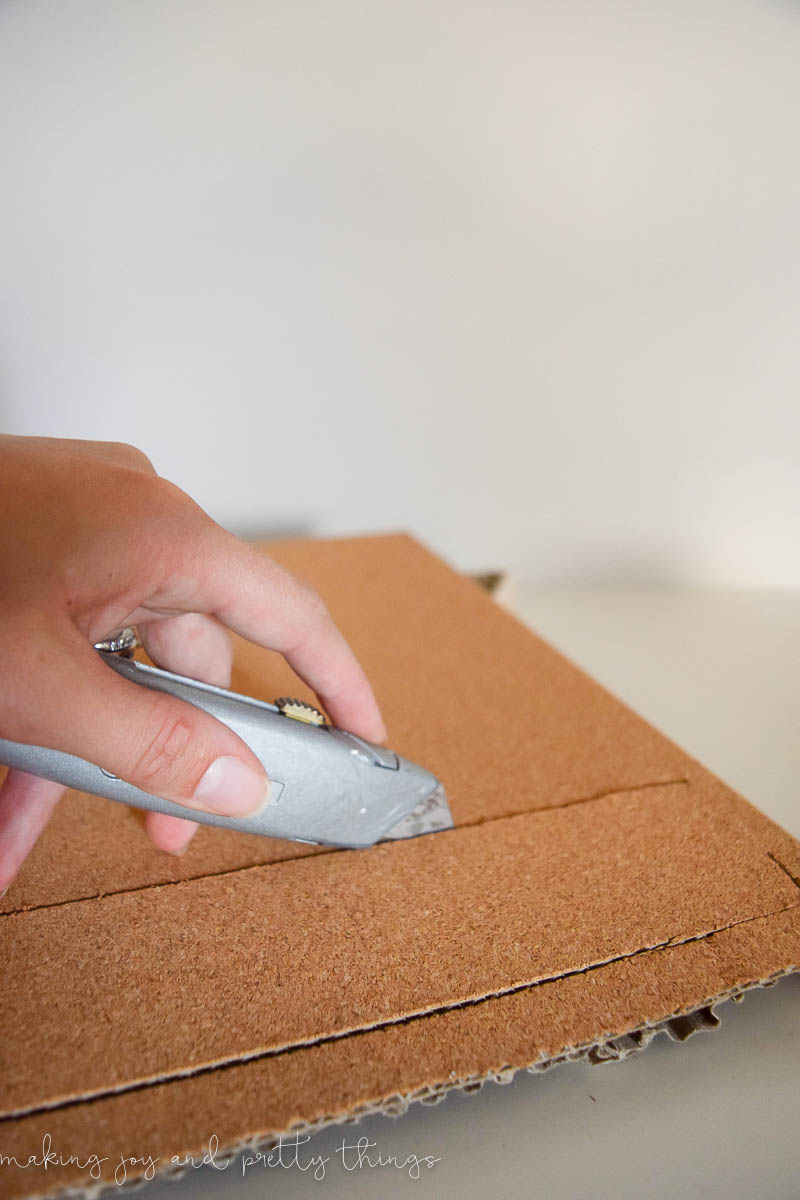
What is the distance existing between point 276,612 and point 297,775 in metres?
0.10

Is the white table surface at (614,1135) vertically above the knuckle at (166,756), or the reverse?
the knuckle at (166,756)

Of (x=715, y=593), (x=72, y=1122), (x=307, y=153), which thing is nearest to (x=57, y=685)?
(x=72, y=1122)

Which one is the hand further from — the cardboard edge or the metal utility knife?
the cardboard edge

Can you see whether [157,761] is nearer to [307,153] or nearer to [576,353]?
[307,153]

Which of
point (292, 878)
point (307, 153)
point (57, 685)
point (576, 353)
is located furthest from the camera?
point (576, 353)

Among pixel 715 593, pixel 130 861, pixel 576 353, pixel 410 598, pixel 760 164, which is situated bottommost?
pixel 130 861

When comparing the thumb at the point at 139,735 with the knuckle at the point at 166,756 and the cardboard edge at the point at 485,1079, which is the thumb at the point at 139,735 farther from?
the cardboard edge at the point at 485,1079

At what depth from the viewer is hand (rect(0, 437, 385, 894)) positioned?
40cm

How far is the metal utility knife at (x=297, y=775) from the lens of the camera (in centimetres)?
48

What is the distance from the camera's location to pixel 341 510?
1112mm

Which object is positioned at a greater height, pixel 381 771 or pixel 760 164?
pixel 760 164

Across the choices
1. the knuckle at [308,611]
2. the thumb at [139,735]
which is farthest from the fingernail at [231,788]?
the knuckle at [308,611]

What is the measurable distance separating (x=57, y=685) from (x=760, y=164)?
31.5 inches

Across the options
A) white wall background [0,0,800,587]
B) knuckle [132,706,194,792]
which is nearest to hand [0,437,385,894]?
knuckle [132,706,194,792]
